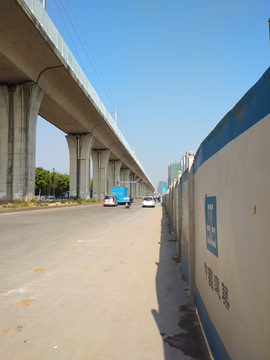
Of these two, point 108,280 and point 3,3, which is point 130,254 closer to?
point 108,280

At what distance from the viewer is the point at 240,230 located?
6.32ft

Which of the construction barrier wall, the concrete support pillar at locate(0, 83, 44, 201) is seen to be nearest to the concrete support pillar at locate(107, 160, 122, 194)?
the concrete support pillar at locate(0, 83, 44, 201)

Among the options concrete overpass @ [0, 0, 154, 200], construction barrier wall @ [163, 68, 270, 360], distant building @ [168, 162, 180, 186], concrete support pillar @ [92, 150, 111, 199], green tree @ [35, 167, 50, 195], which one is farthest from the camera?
green tree @ [35, 167, 50, 195]

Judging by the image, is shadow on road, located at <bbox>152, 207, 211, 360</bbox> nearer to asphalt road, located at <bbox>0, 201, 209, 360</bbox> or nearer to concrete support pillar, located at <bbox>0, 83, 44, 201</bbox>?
asphalt road, located at <bbox>0, 201, 209, 360</bbox>


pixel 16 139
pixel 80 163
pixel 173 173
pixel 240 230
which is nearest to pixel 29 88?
pixel 16 139

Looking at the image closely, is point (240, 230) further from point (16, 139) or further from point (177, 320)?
point (16, 139)

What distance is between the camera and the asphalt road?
3059mm

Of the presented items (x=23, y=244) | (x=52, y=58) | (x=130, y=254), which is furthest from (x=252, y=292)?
(x=52, y=58)

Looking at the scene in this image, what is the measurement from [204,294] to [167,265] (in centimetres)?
364

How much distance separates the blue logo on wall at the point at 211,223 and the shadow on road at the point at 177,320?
1048 millimetres

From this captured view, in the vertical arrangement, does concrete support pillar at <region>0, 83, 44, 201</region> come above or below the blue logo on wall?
above

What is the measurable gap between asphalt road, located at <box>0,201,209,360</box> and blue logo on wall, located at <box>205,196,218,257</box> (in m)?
1.09

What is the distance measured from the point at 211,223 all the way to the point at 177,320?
165 cm

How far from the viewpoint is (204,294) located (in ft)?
11.0
